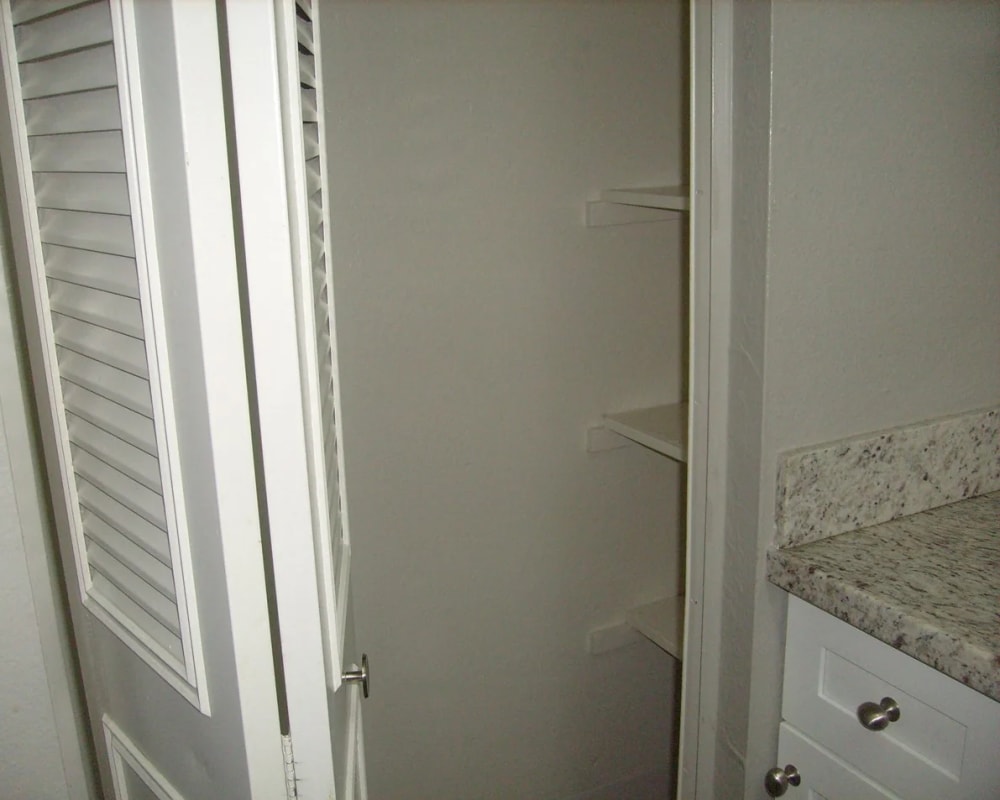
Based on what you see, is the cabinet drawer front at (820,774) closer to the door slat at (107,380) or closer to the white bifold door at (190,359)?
the white bifold door at (190,359)

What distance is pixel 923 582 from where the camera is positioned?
3.02 ft

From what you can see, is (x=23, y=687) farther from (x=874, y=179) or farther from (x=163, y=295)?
(x=874, y=179)

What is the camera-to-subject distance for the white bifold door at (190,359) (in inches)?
22.3

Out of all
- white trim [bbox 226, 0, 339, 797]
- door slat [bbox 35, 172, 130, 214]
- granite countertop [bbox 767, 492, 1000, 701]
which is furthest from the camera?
granite countertop [bbox 767, 492, 1000, 701]

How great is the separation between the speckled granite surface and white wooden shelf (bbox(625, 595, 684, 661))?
0.61m

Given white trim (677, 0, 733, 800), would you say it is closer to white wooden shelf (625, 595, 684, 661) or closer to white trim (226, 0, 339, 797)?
white wooden shelf (625, 595, 684, 661)

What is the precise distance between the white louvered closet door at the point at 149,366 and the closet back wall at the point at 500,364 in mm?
615

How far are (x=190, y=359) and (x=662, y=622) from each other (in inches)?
52.3

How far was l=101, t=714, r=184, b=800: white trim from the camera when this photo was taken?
0.85 m

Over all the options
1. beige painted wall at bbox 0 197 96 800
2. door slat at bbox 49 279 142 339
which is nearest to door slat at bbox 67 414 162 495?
door slat at bbox 49 279 142 339

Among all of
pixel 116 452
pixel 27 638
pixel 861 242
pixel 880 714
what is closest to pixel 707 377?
pixel 861 242

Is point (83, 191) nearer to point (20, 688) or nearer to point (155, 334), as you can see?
point (155, 334)

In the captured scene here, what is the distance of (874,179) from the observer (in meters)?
0.97

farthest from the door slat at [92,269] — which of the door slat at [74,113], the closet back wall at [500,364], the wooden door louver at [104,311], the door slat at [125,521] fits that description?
the closet back wall at [500,364]
